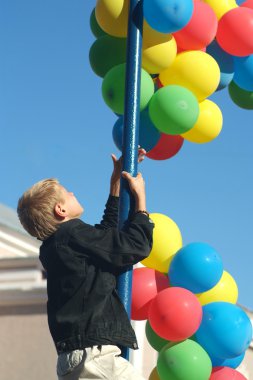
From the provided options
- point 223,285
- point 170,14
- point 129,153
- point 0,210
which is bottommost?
point 0,210

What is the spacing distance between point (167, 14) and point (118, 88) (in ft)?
1.88

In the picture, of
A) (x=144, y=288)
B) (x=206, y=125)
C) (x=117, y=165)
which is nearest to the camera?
(x=117, y=165)

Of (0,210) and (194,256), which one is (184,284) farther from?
(0,210)

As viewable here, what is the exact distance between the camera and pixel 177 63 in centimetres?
510

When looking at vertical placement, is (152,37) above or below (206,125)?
above

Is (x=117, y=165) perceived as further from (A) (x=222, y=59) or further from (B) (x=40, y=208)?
(A) (x=222, y=59)

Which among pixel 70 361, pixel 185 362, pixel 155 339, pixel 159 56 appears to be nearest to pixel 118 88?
pixel 159 56

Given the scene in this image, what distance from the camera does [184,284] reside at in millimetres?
4844

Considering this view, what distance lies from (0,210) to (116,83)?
16157mm

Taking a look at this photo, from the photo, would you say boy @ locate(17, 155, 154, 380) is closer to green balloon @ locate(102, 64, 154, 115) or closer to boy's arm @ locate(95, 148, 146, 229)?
boy's arm @ locate(95, 148, 146, 229)

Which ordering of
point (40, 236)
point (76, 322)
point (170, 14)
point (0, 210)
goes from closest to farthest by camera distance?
point (76, 322)
point (40, 236)
point (170, 14)
point (0, 210)

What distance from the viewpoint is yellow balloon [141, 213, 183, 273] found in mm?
4938

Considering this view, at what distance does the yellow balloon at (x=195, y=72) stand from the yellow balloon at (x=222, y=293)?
1286 mm

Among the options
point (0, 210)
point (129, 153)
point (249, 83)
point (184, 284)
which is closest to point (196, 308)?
point (184, 284)
